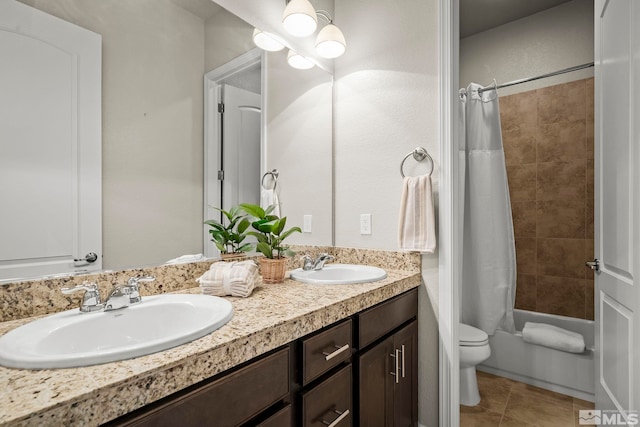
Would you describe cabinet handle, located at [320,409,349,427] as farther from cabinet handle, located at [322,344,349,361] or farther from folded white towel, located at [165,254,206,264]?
folded white towel, located at [165,254,206,264]

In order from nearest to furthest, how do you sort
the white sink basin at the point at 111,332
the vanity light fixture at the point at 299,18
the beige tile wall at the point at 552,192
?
the white sink basin at the point at 111,332 → the vanity light fixture at the point at 299,18 → the beige tile wall at the point at 552,192

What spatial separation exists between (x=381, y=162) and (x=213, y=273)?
110 centimetres

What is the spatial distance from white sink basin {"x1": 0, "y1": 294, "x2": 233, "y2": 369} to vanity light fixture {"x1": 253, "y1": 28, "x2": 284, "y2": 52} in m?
1.23

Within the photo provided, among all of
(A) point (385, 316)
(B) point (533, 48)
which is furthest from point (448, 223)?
(B) point (533, 48)

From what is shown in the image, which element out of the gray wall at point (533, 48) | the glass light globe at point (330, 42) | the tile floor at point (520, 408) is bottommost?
the tile floor at point (520, 408)

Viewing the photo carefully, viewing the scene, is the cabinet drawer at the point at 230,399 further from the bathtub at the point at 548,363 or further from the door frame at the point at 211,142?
the bathtub at the point at 548,363

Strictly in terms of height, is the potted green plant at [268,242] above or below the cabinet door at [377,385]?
above

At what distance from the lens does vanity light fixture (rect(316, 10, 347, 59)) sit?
5.86ft

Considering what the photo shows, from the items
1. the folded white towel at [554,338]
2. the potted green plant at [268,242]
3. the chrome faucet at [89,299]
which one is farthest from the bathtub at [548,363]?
the chrome faucet at [89,299]

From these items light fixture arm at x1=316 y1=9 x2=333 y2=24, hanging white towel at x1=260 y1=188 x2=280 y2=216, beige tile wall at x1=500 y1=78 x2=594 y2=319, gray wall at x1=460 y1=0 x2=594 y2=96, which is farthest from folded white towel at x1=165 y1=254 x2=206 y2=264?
gray wall at x1=460 y1=0 x2=594 y2=96

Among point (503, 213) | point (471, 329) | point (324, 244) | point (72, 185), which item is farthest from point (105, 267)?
point (503, 213)

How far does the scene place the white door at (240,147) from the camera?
145cm

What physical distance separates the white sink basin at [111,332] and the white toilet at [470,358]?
65.5 inches

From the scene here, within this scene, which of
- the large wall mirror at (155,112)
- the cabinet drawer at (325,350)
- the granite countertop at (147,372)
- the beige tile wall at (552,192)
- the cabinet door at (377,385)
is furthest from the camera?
the beige tile wall at (552,192)
